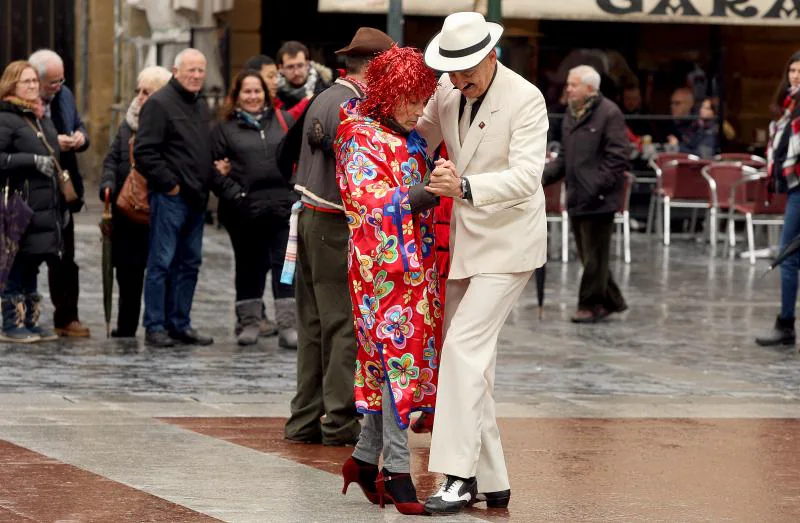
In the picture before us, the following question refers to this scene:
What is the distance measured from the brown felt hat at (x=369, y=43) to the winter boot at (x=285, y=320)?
386cm

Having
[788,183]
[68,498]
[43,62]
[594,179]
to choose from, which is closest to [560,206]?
[594,179]

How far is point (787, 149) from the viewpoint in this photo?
12.5 meters

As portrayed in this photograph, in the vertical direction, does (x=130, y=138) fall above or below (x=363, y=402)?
above

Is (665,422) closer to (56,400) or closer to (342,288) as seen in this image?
(342,288)

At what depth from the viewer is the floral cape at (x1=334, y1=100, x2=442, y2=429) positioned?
23.1 ft

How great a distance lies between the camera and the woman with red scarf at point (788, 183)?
1234cm

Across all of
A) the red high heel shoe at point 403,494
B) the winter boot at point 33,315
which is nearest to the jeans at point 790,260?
the winter boot at point 33,315

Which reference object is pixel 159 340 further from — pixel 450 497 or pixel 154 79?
pixel 450 497

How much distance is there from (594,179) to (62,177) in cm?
403

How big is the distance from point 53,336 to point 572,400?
12.7 ft

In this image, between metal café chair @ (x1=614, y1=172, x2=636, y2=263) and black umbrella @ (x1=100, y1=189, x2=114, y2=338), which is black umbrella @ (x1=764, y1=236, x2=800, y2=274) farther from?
metal café chair @ (x1=614, y1=172, x2=636, y2=263)

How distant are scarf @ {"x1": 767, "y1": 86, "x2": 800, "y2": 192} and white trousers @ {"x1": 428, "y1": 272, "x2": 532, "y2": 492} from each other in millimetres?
5701

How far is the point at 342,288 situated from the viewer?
8.42 metres

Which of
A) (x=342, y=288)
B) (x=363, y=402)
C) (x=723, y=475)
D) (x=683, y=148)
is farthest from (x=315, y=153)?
(x=683, y=148)
